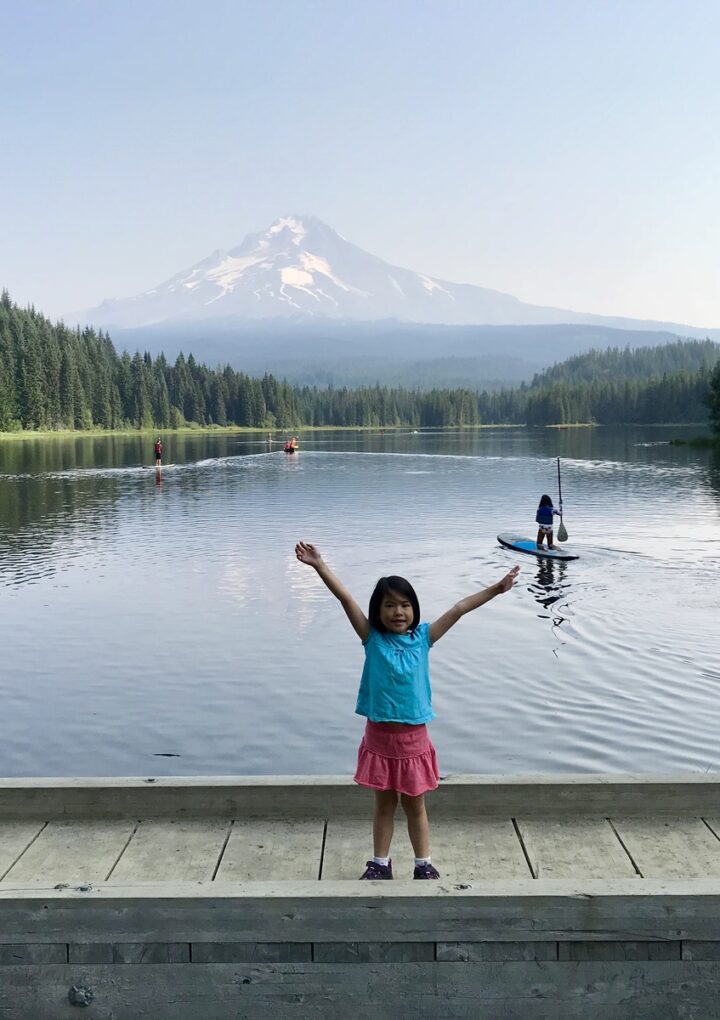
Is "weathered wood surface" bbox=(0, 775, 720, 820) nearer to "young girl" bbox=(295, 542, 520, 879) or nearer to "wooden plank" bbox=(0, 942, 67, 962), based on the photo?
"young girl" bbox=(295, 542, 520, 879)

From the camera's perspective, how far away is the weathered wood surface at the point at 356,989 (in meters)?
6.60

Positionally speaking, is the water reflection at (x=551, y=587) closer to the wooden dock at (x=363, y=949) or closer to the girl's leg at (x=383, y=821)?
the girl's leg at (x=383, y=821)

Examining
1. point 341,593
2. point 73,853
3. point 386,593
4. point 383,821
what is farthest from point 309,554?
point 73,853

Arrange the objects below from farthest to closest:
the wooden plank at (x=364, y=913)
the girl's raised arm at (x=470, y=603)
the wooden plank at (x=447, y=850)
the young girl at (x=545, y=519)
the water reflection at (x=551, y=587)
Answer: the young girl at (x=545, y=519), the water reflection at (x=551, y=587), the girl's raised arm at (x=470, y=603), the wooden plank at (x=447, y=850), the wooden plank at (x=364, y=913)

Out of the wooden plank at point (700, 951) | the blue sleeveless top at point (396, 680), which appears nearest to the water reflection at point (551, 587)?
the blue sleeveless top at point (396, 680)

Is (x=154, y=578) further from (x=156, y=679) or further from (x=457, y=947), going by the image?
(x=457, y=947)

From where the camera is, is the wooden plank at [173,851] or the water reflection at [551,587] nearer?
the wooden plank at [173,851]

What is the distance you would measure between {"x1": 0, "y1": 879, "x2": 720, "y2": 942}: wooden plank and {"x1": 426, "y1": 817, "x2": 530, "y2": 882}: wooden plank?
81 cm

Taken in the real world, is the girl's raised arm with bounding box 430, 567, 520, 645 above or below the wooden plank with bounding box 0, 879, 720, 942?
above

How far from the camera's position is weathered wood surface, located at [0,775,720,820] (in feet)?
28.1

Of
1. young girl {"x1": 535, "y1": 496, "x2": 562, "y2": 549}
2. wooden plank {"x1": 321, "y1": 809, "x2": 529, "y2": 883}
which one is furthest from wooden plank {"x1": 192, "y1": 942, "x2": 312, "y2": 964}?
young girl {"x1": 535, "y1": 496, "x2": 562, "y2": 549}

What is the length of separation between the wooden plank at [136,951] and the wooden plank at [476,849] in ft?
6.46

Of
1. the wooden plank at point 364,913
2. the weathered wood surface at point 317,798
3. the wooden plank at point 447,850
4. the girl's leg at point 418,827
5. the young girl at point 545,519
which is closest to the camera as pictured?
the wooden plank at point 364,913

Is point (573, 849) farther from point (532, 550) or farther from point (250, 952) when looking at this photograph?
point (532, 550)
